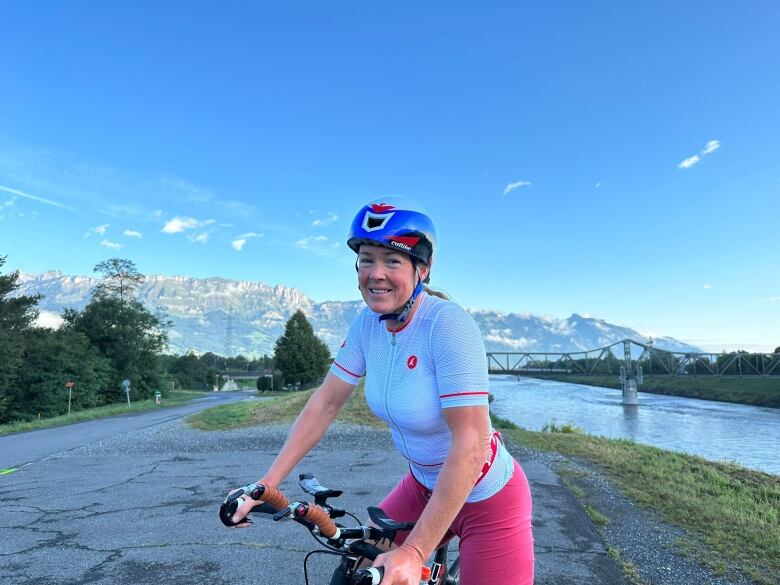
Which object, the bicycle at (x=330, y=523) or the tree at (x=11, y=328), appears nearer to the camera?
the bicycle at (x=330, y=523)

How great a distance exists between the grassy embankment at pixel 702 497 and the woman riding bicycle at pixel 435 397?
3519mm

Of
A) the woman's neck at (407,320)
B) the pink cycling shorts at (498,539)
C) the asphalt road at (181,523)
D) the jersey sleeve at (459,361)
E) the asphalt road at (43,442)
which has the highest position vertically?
the woman's neck at (407,320)

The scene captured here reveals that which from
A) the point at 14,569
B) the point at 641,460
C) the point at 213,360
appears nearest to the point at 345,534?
the point at 14,569

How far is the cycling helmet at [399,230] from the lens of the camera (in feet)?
6.23

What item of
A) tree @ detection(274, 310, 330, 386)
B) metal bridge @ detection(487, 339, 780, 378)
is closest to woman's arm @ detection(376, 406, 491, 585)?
tree @ detection(274, 310, 330, 386)

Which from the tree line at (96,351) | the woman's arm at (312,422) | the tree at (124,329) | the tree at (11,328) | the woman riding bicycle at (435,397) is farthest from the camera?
the tree at (124,329)

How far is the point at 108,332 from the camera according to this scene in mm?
→ 45250

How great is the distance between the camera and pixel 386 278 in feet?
6.32

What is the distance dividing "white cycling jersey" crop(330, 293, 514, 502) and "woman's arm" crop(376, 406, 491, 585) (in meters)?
0.05

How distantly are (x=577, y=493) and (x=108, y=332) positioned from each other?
46.9 m

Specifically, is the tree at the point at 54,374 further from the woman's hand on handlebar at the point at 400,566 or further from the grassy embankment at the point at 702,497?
the woman's hand on handlebar at the point at 400,566

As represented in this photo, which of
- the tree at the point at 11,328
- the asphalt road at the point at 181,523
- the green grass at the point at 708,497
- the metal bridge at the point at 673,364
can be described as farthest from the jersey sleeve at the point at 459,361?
the metal bridge at the point at 673,364

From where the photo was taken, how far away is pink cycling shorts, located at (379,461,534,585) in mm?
1941

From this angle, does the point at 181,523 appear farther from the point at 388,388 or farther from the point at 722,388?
the point at 722,388
